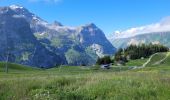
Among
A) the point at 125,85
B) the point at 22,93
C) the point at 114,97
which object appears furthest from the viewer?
the point at 125,85

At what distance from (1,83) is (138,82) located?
25.0 feet

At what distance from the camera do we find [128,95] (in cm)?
1822

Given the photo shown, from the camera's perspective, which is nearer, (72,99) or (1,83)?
(72,99)

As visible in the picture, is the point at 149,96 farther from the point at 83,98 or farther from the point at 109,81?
the point at 109,81

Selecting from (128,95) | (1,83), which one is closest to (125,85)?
(128,95)

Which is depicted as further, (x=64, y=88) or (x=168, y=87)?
(x=64, y=88)

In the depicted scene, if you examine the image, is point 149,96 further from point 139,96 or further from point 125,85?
point 125,85

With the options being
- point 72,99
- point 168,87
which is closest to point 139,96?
point 168,87

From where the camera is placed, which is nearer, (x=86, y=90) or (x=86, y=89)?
(x=86, y=90)

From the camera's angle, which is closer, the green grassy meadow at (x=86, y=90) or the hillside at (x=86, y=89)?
the green grassy meadow at (x=86, y=90)

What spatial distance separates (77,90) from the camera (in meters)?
20.2

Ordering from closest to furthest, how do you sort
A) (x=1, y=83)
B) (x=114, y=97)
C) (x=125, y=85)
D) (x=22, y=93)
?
1. (x=114, y=97)
2. (x=22, y=93)
3. (x=125, y=85)
4. (x=1, y=83)

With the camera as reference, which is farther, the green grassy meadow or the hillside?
the hillside

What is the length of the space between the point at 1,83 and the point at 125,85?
22.8 ft
